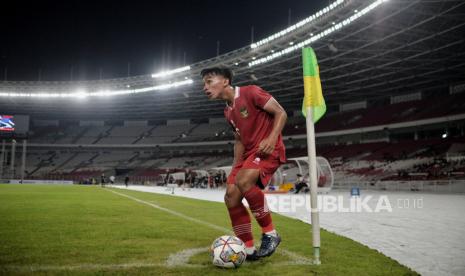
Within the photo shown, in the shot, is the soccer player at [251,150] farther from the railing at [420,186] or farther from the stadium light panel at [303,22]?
the stadium light panel at [303,22]

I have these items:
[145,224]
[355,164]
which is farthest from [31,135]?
[145,224]

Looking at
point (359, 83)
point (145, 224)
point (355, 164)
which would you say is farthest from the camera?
point (359, 83)

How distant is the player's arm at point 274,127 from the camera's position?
3842mm

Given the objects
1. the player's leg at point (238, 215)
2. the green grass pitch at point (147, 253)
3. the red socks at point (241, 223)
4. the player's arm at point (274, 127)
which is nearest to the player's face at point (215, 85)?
the player's arm at point (274, 127)

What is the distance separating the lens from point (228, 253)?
141 inches

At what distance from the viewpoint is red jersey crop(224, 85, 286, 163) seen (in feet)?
13.6

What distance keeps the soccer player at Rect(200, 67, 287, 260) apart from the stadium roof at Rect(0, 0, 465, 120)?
24786mm

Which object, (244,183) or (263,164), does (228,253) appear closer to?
(244,183)

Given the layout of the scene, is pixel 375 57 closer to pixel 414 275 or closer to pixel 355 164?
pixel 355 164

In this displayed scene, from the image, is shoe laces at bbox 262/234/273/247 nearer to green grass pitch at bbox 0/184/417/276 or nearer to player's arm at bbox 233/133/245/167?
green grass pitch at bbox 0/184/417/276

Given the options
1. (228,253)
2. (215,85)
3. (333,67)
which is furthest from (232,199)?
(333,67)

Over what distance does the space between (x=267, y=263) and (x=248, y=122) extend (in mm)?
1535

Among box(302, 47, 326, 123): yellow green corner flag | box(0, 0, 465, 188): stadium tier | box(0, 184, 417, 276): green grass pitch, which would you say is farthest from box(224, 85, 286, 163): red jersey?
box(0, 0, 465, 188): stadium tier

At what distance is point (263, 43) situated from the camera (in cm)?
3500
